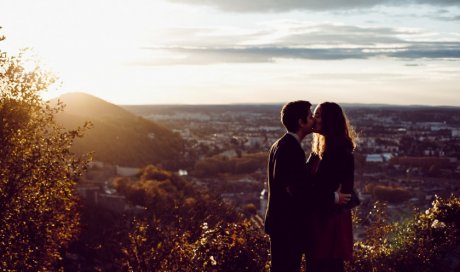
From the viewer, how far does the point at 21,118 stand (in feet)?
47.3

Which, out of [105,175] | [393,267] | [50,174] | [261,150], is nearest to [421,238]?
[393,267]

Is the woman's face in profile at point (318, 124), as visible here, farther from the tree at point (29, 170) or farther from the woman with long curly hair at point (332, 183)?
the tree at point (29, 170)

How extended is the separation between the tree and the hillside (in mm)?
82659

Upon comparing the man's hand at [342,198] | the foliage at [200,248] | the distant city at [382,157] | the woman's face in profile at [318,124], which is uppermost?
the woman's face in profile at [318,124]

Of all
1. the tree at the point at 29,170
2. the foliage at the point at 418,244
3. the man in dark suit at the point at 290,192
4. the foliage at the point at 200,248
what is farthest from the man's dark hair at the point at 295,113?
the tree at the point at 29,170

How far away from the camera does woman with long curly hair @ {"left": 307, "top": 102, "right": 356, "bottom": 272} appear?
22.8 ft

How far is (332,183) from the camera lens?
6.93 metres

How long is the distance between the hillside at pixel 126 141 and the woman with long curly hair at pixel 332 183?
91670 mm

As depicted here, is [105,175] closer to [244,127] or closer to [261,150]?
[261,150]

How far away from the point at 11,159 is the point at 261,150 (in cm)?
11974

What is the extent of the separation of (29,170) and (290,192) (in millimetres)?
8864

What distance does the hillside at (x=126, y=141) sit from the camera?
108750 millimetres

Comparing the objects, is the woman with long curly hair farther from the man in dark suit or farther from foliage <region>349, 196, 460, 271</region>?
foliage <region>349, 196, 460, 271</region>

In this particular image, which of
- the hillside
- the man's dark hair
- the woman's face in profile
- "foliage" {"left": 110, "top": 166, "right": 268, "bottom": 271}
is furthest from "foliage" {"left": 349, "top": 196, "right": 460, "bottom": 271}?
the hillside
